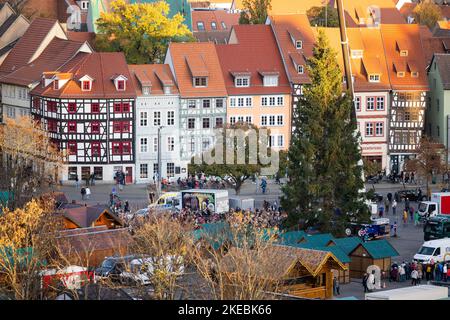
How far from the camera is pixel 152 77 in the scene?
94000 millimetres

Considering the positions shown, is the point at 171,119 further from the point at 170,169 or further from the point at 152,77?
the point at 170,169

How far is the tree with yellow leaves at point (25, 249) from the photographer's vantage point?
146ft

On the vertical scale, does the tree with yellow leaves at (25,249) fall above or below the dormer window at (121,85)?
below

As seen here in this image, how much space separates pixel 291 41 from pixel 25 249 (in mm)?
50709

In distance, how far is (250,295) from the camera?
132ft

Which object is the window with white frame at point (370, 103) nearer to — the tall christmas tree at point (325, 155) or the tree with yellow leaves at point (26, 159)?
the tree with yellow leaves at point (26, 159)

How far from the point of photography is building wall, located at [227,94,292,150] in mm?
96312

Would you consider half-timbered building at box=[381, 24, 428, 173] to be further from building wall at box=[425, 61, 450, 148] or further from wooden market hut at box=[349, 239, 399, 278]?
wooden market hut at box=[349, 239, 399, 278]

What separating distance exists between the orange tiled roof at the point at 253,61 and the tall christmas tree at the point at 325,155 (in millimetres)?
25002

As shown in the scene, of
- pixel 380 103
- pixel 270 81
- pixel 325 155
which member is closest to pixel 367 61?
pixel 380 103

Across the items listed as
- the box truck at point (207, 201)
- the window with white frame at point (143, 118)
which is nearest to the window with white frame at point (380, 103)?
the window with white frame at point (143, 118)

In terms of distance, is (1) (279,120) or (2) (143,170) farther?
(1) (279,120)

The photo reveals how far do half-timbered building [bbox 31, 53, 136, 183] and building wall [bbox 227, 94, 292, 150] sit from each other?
680 cm
